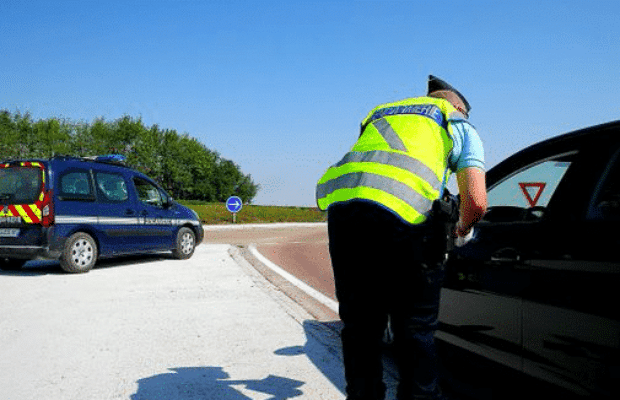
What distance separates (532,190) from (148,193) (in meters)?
9.09

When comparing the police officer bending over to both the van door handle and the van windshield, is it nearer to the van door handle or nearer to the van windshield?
the van door handle

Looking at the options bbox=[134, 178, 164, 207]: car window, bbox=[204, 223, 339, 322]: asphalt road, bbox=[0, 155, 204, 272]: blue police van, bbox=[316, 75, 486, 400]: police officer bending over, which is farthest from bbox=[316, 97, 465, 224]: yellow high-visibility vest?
bbox=[134, 178, 164, 207]: car window

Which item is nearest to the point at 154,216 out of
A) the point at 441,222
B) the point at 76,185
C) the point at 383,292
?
the point at 76,185

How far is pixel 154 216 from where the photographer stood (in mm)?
11023

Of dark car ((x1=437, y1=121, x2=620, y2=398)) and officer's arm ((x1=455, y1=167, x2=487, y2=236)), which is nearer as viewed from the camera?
dark car ((x1=437, y1=121, x2=620, y2=398))

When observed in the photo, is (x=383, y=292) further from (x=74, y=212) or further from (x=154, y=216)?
(x=154, y=216)

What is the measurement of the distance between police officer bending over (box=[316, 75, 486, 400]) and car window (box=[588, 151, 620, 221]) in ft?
1.50

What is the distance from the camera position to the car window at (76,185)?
30.4ft

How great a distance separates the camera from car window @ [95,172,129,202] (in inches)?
394

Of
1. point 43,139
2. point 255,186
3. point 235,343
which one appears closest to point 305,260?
point 235,343

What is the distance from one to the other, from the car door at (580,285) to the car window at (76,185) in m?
8.28

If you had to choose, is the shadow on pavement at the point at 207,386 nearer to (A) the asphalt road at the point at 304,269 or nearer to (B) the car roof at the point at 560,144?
(B) the car roof at the point at 560,144

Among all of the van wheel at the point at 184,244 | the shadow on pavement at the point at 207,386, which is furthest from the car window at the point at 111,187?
the shadow on pavement at the point at 207,386

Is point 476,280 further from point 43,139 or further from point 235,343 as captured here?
→ point 43,139
